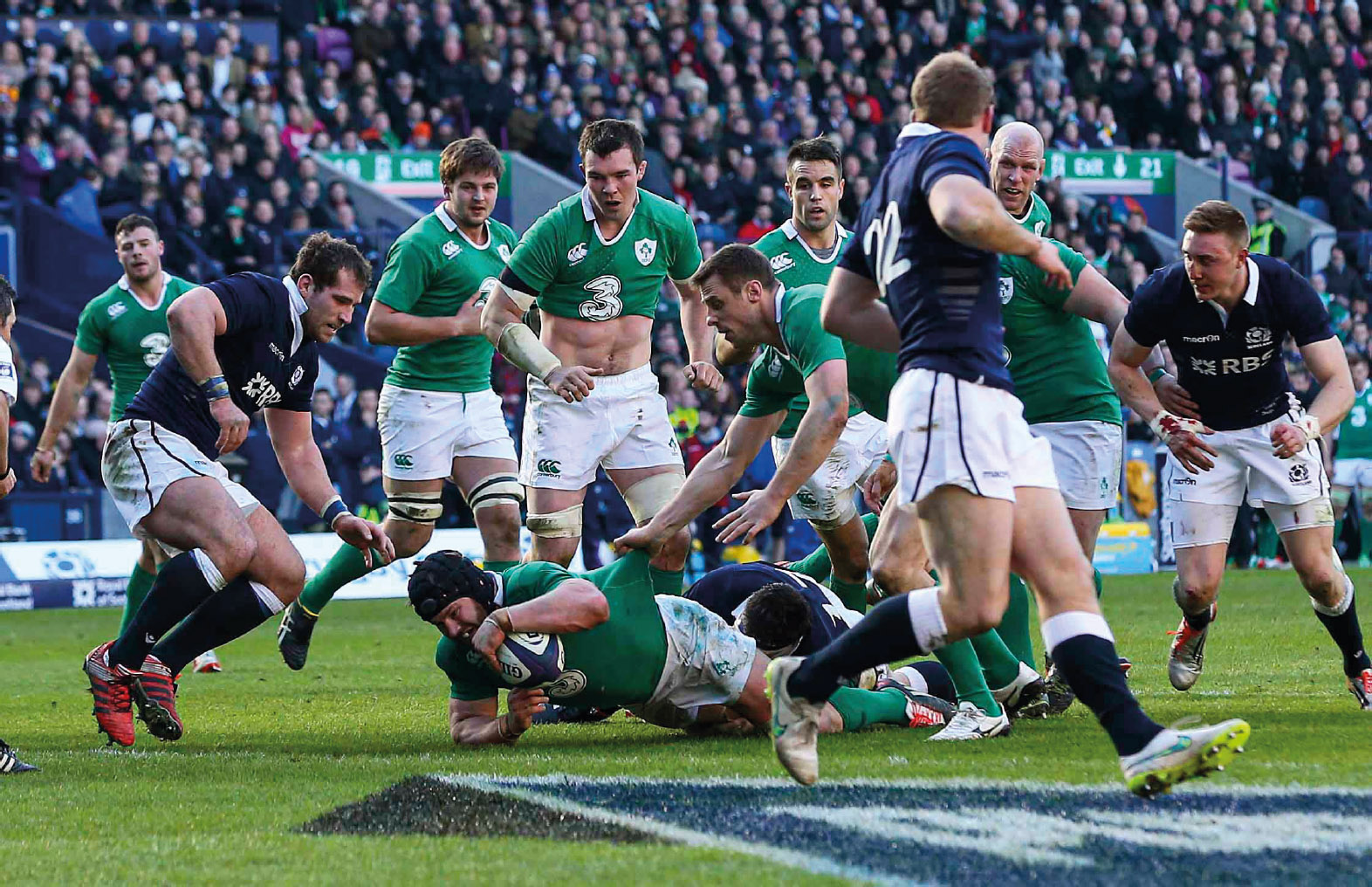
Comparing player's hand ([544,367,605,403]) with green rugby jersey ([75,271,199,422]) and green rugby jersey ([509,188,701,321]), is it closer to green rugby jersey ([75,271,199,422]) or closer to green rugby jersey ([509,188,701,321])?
green rugby jersey ([509,188,701,321])

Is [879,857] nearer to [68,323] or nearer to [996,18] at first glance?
[68,323]

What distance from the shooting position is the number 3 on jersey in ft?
28.3

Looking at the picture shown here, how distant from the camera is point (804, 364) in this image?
6695mm

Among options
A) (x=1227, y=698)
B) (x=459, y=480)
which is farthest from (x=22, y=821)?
(x=1227, y=698)

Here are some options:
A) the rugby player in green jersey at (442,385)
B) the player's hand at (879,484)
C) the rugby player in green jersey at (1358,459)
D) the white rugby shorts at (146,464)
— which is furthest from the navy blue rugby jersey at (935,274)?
the rugby player in green jersey at (1358,459)

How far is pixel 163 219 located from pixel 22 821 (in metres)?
15.0

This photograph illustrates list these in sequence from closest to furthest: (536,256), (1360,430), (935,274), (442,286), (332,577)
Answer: (935,274), (536,256), (442,286), (332,577), (1360,430)

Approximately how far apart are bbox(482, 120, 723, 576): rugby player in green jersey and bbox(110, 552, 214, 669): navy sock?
1819mm

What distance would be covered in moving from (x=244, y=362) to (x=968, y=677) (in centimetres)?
330

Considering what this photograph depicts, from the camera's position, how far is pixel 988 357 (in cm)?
513

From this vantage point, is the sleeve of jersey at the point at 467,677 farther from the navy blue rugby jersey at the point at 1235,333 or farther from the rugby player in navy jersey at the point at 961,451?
the navy blue rugby jersey at the point at 1235,333

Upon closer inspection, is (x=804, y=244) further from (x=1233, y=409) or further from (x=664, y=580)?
(x=664, y=580)

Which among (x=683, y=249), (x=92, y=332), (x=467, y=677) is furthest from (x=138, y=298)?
(x=467, y=677)

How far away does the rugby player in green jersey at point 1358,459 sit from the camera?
65.8ft
